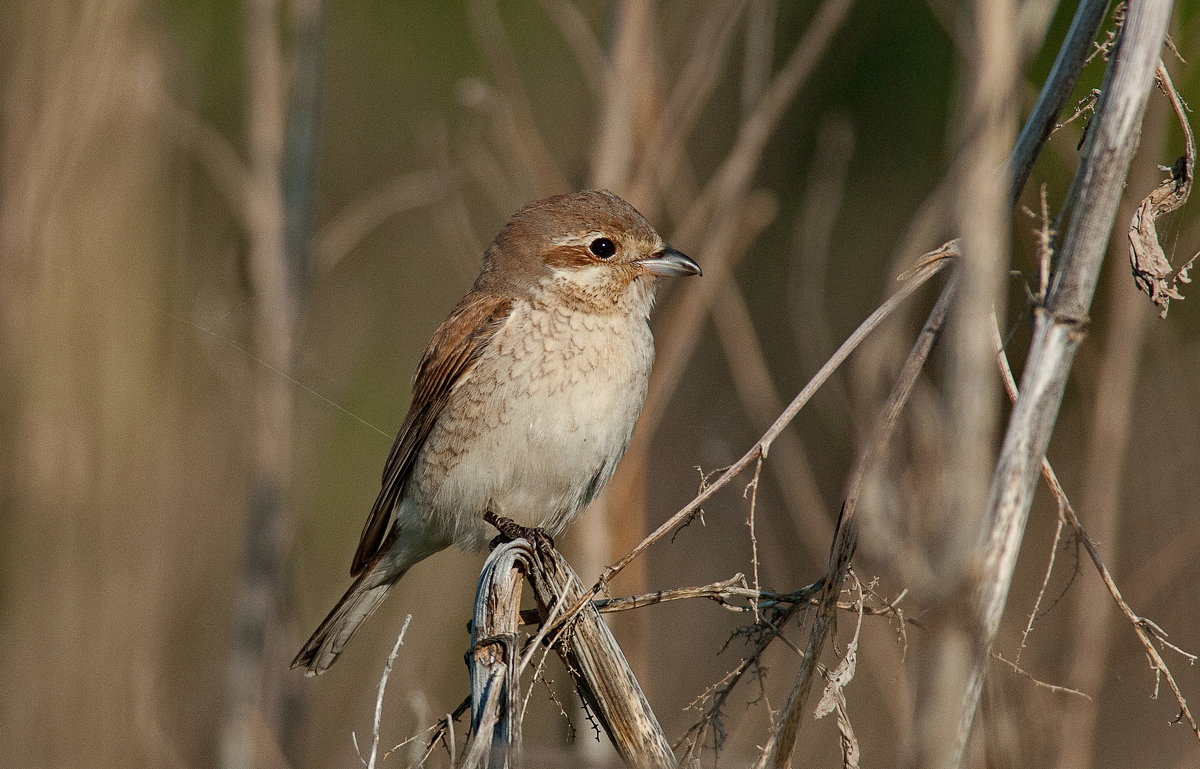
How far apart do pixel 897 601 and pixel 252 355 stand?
8.76 feet

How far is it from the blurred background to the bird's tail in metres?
0.24

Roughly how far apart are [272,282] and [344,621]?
43.8 inches

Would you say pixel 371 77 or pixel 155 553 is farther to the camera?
pixel 371 77

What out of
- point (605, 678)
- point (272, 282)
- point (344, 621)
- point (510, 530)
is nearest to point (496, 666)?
point (605, 678)

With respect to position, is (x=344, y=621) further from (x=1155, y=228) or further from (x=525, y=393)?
(x=1155, y=228)

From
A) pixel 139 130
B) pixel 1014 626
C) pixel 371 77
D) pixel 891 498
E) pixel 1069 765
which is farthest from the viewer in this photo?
pixel 371 77

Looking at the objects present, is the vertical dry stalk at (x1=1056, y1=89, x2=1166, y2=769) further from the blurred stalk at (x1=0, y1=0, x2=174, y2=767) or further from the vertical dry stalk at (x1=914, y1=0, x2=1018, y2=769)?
the blurred stalk at (x1=0, y1=0, x2=174, y2=767)

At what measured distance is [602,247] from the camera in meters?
3.33

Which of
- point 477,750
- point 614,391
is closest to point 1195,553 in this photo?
point 614,391

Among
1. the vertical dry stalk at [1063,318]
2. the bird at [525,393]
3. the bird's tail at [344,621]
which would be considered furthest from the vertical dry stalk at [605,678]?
the bird's tail at [344,621]

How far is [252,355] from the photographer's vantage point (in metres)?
3.86

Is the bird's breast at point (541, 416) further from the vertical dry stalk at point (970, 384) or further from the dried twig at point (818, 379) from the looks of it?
the vertical dry stalk at point (970, 384)

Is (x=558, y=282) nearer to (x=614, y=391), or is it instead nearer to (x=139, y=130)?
(x=614, y=391)

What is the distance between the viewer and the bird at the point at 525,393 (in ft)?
10.3
